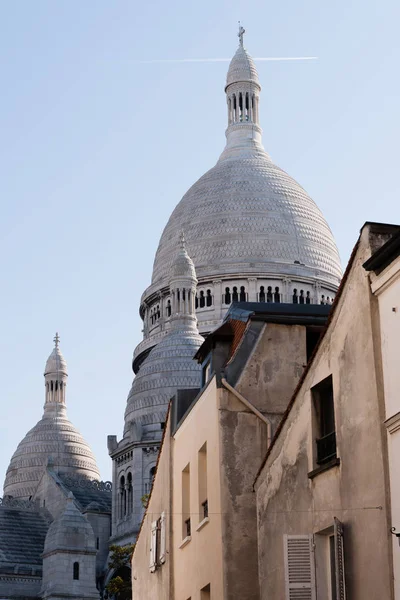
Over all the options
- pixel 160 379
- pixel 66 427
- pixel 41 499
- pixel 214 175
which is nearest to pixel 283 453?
pixel 160 379

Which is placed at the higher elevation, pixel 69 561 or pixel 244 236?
pixel 244 236

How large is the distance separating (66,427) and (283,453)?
329 ft

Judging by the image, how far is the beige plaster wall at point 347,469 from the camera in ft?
53.6

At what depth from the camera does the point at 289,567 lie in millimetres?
18672

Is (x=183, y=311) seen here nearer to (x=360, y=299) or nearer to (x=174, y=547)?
(x=174, y=547)

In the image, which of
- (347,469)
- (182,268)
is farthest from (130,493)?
(347,469)

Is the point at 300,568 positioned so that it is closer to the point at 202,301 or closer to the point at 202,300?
A: the point at 202,301

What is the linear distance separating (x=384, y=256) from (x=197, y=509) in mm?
8903

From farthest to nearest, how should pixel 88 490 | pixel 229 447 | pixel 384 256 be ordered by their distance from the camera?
pixel 88 490 < pixel 229 447 < pixel 384 256

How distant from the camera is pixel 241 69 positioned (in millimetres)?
135375

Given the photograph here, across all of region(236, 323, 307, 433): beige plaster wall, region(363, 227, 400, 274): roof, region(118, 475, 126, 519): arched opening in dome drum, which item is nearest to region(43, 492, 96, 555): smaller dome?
region(118, 475, 126, 519): arched opening in dome drum

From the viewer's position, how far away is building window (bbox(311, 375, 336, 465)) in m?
18.5

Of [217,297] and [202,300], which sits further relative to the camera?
[202,300]

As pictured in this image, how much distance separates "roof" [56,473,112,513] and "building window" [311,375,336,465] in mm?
86177
